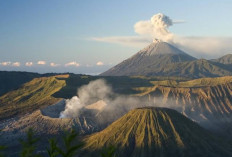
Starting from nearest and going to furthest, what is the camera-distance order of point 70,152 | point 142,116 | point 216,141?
point 70,152 → point 216,141 → point 142,116

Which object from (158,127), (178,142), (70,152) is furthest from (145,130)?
(70,152)

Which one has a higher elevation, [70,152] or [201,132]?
[70,152]

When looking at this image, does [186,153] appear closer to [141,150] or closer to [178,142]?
[178,142]

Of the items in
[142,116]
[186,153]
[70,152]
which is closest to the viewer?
[70,152]

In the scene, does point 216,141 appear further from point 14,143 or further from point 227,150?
point 14,143

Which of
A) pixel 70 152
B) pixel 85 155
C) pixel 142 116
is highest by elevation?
pixel 70 152

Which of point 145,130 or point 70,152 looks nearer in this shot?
point 70,152
